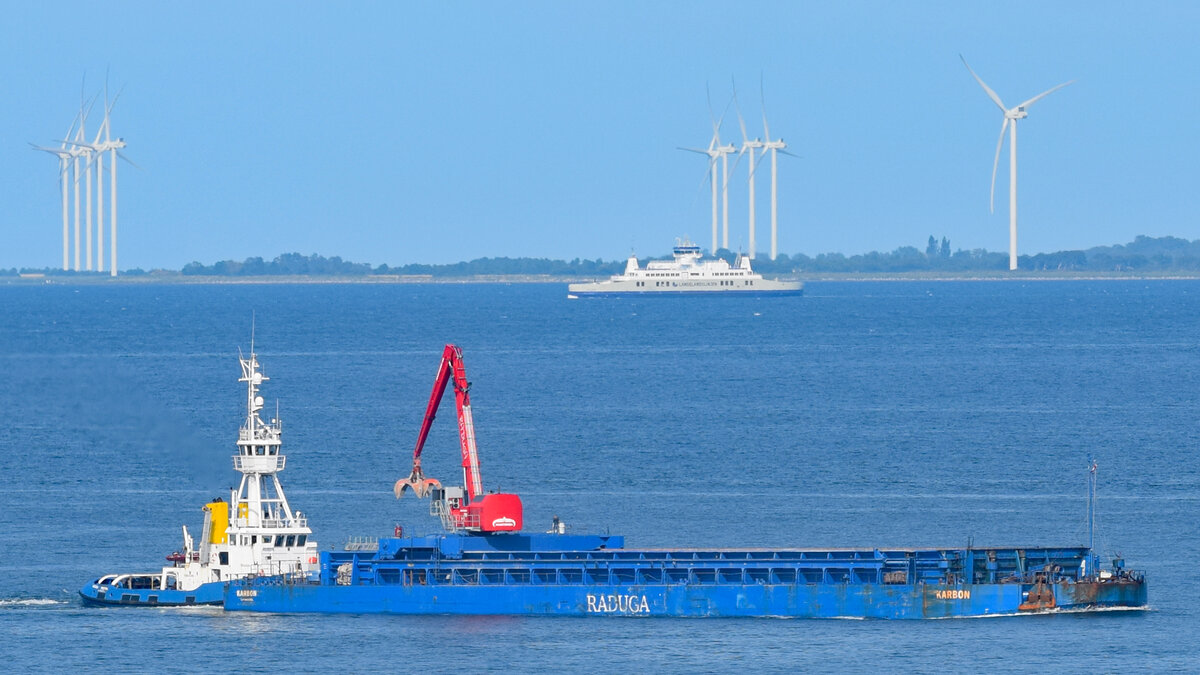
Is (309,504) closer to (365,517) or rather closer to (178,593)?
(365,517)

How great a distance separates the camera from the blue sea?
235 ft

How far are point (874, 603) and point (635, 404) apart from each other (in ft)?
283

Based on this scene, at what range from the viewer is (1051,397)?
170 m

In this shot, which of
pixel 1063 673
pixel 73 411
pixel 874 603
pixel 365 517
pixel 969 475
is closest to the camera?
pixel 1063 673

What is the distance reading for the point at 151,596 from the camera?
3177 inches

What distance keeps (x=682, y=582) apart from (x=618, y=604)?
105 inches

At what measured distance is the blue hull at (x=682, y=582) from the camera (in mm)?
76312

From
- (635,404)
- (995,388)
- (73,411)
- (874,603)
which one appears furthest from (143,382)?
(874,603)

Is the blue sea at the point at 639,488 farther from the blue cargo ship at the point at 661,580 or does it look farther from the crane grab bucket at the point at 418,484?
the crane grab bucket at the point at 418,484

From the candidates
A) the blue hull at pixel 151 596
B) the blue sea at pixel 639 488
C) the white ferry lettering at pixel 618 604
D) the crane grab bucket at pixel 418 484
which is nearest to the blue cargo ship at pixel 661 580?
the white ferry lettering at pixel 618 604

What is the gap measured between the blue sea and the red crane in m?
5.67

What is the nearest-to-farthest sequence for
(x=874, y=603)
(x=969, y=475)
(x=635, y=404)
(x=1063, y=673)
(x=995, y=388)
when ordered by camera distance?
(x=1063, y=673) < (x=874, y=603) < (x=969, y=475) < (x=635, y=404) < (x=995, y=388)

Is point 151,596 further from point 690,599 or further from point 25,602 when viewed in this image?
point 690,599

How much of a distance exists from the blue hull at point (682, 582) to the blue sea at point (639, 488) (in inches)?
39.1
